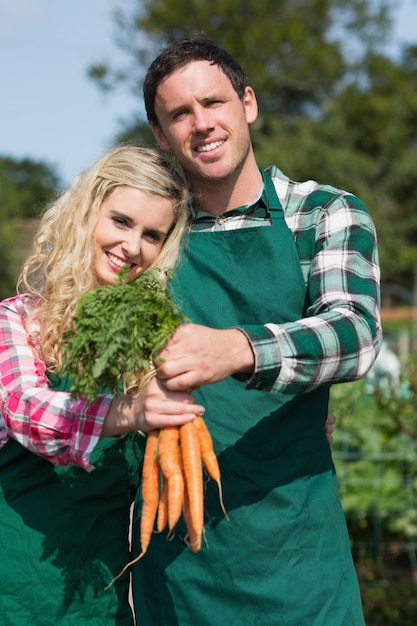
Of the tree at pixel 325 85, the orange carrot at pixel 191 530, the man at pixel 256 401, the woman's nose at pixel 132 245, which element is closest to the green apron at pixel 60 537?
the man at pixel 256 401

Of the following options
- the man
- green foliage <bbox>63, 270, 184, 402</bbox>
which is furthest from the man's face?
green foliage <bbox>63, 270, 184, 402</bbox>

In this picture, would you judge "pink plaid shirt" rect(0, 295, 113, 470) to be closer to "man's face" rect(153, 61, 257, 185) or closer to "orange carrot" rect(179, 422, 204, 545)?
"orange carrot" rect(179, 422, 204, 545)

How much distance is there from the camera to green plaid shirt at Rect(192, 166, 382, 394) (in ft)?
6.53

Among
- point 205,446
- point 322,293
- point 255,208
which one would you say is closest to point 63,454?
point 205,446

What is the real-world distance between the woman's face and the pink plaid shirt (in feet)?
1.20

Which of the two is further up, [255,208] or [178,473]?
[255,208]

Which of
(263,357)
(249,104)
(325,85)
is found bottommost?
(263,357)

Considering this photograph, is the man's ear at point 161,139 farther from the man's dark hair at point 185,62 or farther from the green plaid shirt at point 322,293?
the green plaid shirt at point 322,293

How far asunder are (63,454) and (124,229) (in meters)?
0.67

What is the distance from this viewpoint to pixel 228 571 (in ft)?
7.73

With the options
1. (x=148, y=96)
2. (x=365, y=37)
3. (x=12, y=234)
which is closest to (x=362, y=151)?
(x=365, y=37)

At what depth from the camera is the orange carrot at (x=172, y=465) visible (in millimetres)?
2056

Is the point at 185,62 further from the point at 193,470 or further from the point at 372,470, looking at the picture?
the point at 372,470

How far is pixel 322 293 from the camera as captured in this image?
2.25 metres
